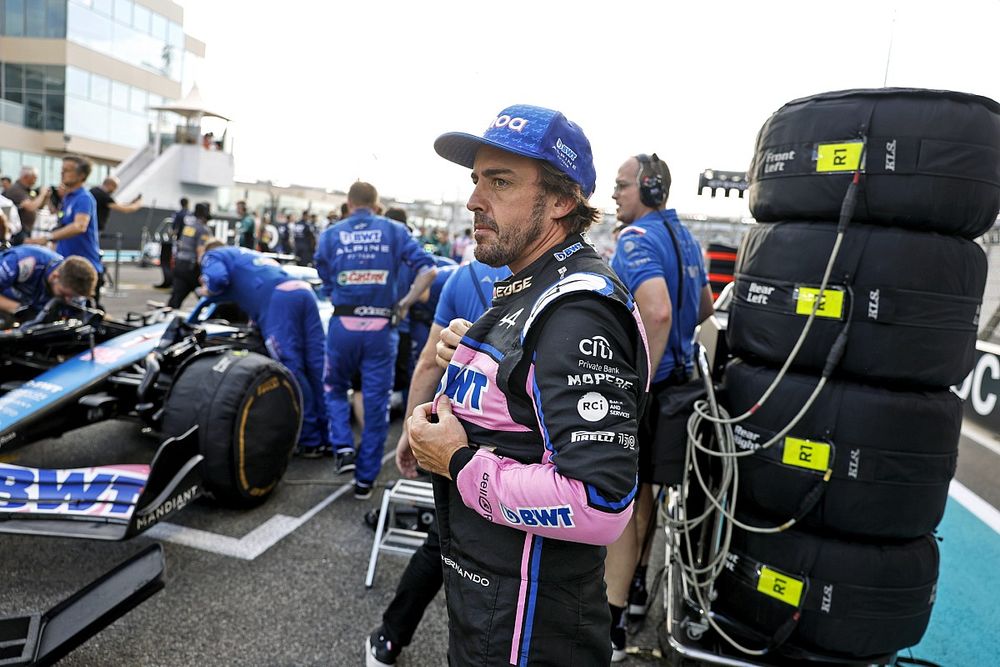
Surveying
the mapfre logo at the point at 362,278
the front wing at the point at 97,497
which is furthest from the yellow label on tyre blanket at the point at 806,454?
the mapfre logo at the point at 362,278

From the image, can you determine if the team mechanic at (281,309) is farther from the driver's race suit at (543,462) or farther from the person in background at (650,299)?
the driver's race suit at (543,462)

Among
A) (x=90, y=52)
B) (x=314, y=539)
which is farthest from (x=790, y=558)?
(x=90, y=52)

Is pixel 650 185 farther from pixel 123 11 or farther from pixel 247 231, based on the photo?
pixel 123 11

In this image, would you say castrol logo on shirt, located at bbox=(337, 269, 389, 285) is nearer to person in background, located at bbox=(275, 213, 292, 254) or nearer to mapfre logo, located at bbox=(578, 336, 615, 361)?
mapfre logo, located at bbox=(578, 336, 615, 361)

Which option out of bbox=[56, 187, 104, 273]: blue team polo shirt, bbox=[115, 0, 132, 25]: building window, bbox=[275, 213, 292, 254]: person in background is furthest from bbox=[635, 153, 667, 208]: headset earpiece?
bbox=[115, 0, 132, 25]: building window

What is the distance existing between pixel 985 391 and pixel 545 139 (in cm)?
300

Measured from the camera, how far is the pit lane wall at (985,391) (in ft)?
10.5

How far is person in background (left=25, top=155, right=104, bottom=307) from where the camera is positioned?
643cm

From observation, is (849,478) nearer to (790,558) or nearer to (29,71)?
(790,558)

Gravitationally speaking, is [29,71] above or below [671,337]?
above

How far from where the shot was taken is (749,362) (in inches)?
104

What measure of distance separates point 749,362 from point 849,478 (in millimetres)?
553

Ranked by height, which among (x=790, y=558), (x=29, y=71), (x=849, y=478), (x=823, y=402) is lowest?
(x=790, y=558)

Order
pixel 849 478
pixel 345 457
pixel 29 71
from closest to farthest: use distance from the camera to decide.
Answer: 1. pixel 849 478
2. pixel 345 457
3. pixel 29 71
